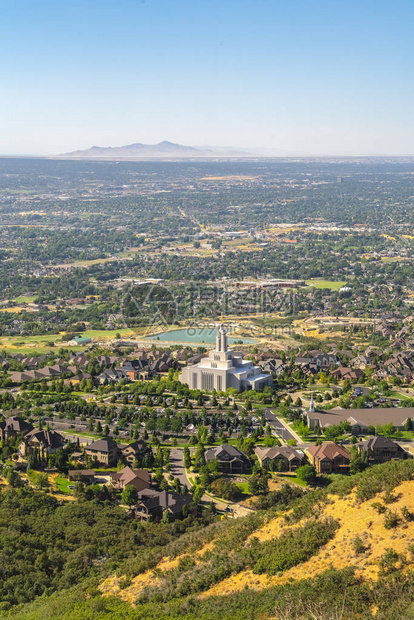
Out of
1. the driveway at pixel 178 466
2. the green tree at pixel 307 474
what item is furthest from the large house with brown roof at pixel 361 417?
the driveway at pixel 178 466

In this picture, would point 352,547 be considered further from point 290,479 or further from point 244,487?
point 290,479

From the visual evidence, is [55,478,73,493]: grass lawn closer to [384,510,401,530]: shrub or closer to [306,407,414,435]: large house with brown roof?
[306,407,414,435]: large house with brown roof

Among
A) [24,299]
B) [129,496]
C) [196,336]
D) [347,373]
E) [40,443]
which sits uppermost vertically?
[129,496]

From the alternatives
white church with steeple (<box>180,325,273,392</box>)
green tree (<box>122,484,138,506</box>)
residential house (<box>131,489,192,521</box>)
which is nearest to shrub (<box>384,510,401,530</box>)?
residential house (<box>131,489,192,521</box>)

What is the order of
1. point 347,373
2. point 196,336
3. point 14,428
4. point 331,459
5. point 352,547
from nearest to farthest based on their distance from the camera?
point 352,547, point 331,459, point 14,428, point 347,373, point 196,336

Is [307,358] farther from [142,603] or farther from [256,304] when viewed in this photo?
[142,603]

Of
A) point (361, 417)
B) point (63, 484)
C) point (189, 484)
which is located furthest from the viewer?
point (361, 417)

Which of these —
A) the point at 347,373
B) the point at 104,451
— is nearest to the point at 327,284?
the point at 347,373
